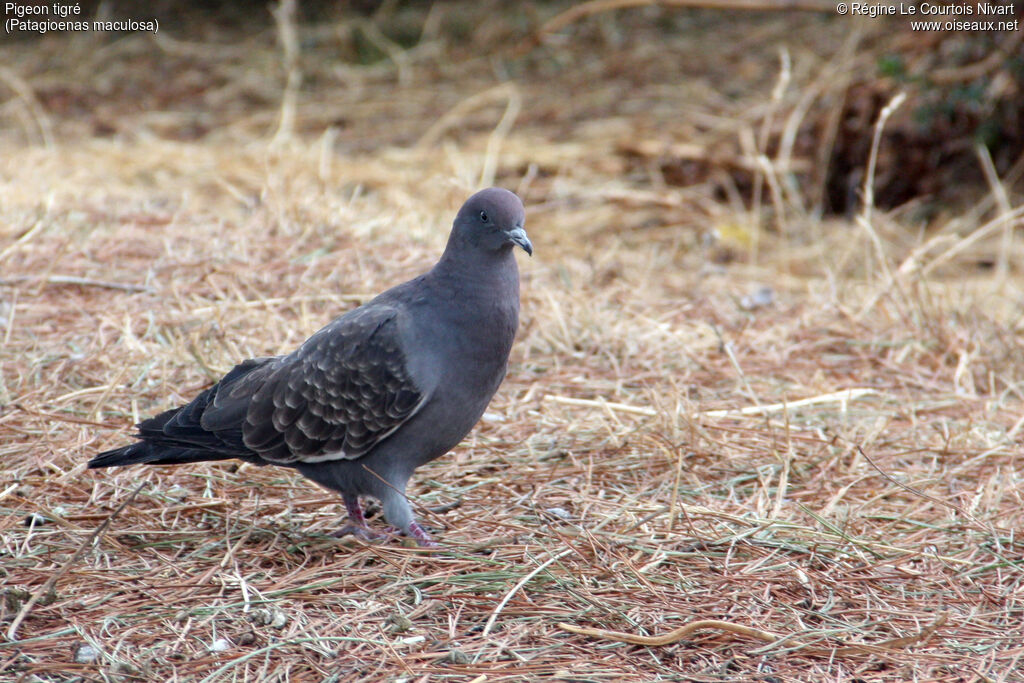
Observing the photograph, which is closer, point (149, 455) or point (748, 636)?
point (748, 636)

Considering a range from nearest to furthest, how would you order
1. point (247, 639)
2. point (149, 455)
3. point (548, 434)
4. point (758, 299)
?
point (247, 639), point (149, 455), point (548, 434), point (758, 299)

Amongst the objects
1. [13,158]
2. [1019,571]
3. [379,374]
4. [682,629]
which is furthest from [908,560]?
[13,158]

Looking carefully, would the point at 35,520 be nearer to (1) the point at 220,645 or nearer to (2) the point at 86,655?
(2) the point at 86,655

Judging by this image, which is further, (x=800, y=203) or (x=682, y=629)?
(x=800, y=203)

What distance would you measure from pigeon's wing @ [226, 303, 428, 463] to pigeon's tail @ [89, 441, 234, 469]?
0.15 meters

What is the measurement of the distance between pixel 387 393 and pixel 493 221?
23.7 inches

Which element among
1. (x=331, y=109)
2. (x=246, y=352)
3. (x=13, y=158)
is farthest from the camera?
(x=331, y=109)

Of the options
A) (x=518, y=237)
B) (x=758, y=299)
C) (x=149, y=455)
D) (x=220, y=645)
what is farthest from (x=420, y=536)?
(x=758, y=299)

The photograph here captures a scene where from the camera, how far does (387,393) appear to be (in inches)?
125

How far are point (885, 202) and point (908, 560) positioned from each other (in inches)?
192

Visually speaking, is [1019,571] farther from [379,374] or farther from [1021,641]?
[379,374]

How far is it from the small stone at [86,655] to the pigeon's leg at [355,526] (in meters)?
0.85

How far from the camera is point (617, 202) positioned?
7.19 metres

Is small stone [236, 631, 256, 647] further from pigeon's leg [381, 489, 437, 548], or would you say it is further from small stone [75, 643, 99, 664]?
pigeon's leg [381, 489, 437, 548]
